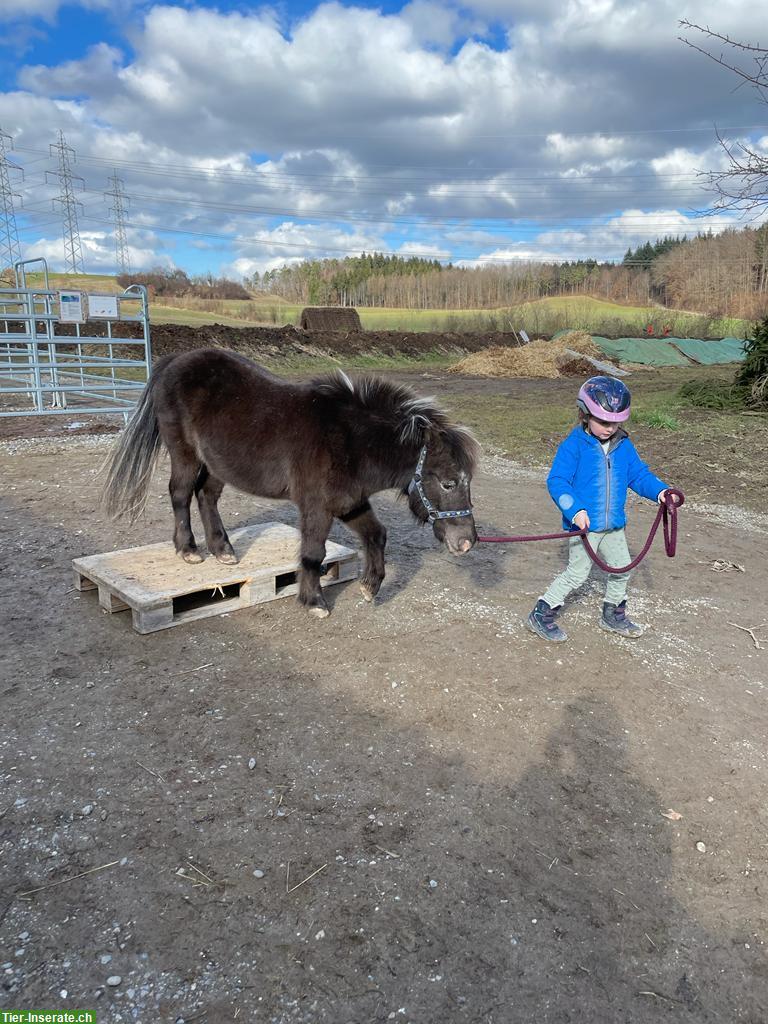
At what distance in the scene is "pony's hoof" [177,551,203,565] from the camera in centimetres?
480

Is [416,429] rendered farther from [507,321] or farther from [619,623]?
[507,321]

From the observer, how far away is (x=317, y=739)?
125 inches

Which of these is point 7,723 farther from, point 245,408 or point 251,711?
point 245,408

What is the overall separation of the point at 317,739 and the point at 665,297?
77.5 m

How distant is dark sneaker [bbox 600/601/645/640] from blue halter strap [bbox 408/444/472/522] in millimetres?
1300

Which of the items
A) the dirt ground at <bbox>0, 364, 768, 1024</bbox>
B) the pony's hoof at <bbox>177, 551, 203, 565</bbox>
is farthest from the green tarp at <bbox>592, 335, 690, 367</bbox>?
the pony's hoof at <bbox>177, 551, 203, 565</bbox>

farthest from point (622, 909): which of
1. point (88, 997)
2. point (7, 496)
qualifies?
point (7, 496)

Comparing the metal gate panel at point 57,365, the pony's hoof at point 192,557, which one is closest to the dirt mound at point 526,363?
the metal gate panel at point 57,365

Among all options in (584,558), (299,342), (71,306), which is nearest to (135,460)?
(584,558)

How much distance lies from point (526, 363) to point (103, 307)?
1651 cm

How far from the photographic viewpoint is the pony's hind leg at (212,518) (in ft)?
15.9

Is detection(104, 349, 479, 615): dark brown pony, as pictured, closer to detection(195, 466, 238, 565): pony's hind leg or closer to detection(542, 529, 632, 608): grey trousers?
detection(195, 466, 238, 565): pony's hind leg

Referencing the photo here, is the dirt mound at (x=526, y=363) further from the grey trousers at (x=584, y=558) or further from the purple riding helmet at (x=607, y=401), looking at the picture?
the purple riding helmet at (x=607, y=401)

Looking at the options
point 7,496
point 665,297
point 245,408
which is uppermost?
point 665,297
